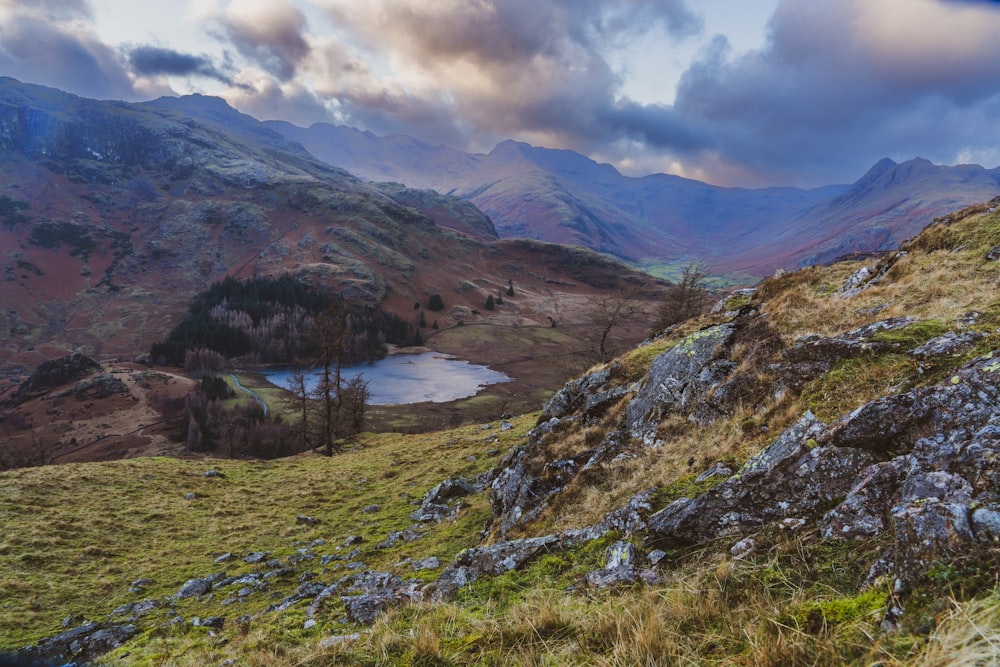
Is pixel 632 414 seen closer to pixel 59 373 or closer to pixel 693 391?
pixel 693 391

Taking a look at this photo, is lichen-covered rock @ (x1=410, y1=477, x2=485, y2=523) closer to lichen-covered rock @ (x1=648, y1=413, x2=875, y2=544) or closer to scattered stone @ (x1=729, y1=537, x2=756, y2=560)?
lichen-covered rock @ (x1=648, y1=413, x2=875, y2=544)

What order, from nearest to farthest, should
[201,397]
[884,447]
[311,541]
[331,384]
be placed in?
1. [884,447]
2. [311,541]
3. [331,384]
4. [201,397]

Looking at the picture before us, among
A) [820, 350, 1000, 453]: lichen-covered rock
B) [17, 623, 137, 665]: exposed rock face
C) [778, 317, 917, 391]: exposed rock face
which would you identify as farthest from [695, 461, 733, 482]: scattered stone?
[17, 623, 137, 665]: exposed rock face

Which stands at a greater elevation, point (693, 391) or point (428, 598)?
point (693, 391)

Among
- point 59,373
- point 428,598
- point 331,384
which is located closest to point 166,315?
point 59,373

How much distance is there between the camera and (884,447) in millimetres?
6031

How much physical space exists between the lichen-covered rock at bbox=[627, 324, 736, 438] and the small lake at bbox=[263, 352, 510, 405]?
98.6m

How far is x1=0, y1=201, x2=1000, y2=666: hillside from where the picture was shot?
382 cm

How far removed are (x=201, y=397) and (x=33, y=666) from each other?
110 metres

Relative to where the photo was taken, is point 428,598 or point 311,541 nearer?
point 428,598

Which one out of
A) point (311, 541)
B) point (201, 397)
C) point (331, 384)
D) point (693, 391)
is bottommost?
point (201, 397)

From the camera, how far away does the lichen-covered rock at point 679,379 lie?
13289 mm

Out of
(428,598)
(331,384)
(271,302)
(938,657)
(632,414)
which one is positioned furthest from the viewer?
(271,302)

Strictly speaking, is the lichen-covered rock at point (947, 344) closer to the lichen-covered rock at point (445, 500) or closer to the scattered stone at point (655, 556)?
the scattered stone at point (655, 556)
